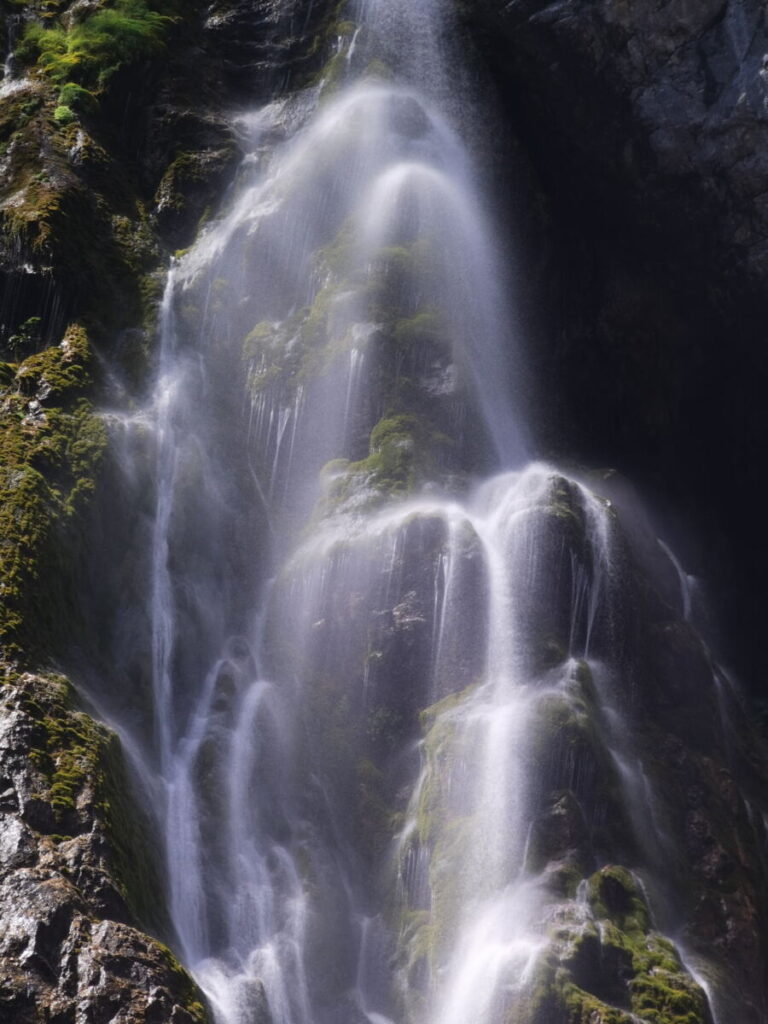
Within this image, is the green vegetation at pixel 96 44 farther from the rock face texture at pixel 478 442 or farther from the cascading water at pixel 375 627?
the cascading water at pixel 375 627

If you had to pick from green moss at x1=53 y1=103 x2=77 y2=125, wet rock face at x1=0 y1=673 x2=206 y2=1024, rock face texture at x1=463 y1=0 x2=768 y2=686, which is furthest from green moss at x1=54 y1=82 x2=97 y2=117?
wet rock face at x1=0 y1=673 x2=206 y2=1024

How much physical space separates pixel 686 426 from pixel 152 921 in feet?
56.7

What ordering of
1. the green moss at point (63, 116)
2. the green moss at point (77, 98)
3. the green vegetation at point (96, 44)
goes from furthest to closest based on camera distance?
1. the green vegetation at point (96, 44)
2. the green moss at point (77, 98)
3. the green moss at point (63, 116)

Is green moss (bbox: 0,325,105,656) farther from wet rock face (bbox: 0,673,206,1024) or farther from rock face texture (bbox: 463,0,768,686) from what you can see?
rock face texture (bbox: 463,0,768,686)

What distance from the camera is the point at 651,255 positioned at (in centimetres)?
2423

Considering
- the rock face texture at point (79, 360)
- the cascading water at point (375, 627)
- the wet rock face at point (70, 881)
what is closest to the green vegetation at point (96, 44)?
the rock face texture at point (79, 360)

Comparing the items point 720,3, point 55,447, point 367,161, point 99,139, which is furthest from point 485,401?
point 99,139

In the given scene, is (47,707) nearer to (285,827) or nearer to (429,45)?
(285,827)

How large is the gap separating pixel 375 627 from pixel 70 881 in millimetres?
6426

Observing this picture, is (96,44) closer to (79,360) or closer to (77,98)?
(77,98)

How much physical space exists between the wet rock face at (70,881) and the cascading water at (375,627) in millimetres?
1498

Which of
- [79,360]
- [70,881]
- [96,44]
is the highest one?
[96,44]

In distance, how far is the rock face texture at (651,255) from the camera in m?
21.8

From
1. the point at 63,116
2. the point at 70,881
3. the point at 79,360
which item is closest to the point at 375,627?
the point at 70,881
